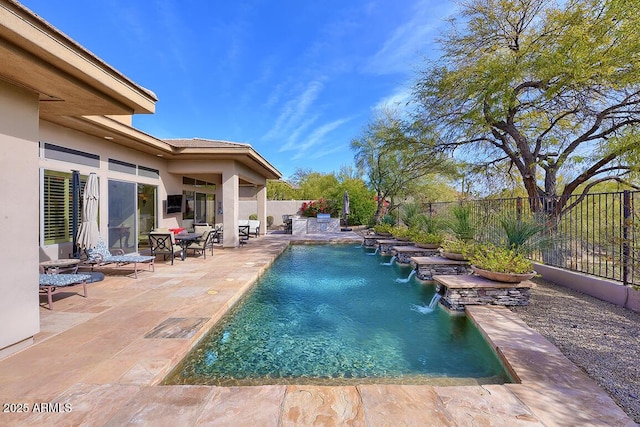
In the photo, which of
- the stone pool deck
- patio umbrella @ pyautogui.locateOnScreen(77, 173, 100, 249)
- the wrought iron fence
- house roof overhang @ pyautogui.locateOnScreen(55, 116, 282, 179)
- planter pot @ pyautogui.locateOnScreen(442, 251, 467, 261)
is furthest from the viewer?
planter pot @ pyautogui.locateOnScreen(442, 251, 467, 261)

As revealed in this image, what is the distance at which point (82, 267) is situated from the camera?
6.73 metres

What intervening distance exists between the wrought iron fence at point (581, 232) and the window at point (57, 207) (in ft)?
31.2

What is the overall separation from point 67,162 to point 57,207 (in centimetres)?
104

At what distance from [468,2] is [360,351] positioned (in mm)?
10349

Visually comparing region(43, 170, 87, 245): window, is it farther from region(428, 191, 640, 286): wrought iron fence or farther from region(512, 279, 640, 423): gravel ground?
region(428, 191, 640, 286): wrought iron fence

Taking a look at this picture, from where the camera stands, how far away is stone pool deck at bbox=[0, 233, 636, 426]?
197 cm

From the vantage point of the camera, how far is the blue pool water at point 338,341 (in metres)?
2.90

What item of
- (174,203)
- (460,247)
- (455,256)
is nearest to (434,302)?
(455,256)

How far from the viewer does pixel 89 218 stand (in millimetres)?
6016

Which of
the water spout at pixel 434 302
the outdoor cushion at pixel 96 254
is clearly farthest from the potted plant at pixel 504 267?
the outdoor cushion at pixel 96 254

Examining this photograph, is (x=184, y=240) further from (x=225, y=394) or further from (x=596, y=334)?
(x=596, y=334)

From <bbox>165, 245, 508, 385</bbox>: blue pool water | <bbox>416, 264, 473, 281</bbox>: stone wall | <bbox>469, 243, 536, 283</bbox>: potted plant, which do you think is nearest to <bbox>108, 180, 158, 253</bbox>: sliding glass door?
<bbox>165, 245, 508, 385</bbox>: blue pool water

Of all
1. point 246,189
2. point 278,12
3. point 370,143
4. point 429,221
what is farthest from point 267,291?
point 246,189

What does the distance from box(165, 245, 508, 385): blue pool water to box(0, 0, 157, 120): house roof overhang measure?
323 cm
